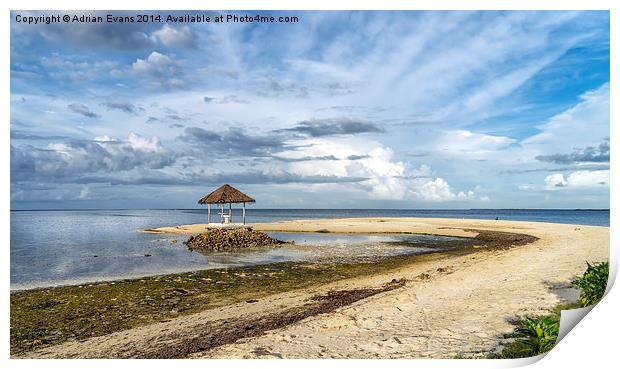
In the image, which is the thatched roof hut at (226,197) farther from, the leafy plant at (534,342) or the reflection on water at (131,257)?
the leafy plant at (534,342)

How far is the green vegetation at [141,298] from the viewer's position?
907 cm

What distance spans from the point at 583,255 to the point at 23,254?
83.8ft

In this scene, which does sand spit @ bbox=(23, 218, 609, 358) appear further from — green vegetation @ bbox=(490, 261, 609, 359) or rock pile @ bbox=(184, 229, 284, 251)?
rock pile @ bbox=(184, 229, 284, 251)

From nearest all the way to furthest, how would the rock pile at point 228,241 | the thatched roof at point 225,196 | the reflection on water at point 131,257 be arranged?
the reflection on water at point 131,257
the rock pile at point 228,241
the thatched roof at point 225,196

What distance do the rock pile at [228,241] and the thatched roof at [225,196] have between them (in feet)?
6.99

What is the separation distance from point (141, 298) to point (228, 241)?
1440 centimetres

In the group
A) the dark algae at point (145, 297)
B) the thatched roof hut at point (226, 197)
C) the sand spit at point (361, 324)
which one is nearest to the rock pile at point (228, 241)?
the thatched roof hut at point (226, 197)

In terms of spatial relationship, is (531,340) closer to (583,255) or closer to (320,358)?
(320,358)

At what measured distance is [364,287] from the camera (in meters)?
12.0

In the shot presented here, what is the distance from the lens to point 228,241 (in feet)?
85.3

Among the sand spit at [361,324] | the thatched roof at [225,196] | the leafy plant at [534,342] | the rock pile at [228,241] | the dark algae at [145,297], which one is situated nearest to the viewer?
the leafy plant at [534,342]

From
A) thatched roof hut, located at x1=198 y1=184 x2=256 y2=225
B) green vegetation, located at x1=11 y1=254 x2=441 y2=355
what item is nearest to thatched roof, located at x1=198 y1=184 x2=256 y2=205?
thatched roof hut, located at x1=198 y1=184 x2=256 y2=225
